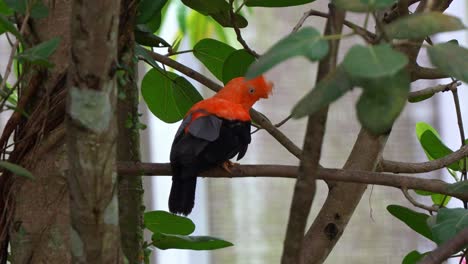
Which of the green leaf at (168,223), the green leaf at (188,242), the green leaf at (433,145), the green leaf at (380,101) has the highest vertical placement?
the green leaf at (433,145)

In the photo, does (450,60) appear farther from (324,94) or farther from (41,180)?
(41,180)

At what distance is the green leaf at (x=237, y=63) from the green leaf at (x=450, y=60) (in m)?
0.62

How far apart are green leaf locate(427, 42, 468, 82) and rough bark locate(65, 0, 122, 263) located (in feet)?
0.91

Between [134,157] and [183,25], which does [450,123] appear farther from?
[134,157]

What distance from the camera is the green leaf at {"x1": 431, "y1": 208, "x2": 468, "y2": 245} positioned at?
987 mm

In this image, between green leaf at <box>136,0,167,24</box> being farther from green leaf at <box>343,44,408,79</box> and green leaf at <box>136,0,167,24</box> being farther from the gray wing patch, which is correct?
green leaf at <box>343,44,408,79</box>

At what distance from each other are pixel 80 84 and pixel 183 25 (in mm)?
1463

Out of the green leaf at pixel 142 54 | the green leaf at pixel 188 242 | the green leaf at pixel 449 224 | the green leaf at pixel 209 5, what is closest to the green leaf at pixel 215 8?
the green leaf at pixel 209 5

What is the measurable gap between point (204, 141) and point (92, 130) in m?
0.60

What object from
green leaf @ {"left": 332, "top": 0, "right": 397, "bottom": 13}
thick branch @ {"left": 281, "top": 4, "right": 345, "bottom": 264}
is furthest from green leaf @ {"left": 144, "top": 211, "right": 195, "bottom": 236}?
green leaf @ {"left": 332, "top": 0, "right": 397, "bottom": 13}

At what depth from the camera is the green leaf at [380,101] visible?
0.62 metres

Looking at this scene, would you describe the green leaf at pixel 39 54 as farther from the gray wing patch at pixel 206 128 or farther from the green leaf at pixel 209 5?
the gray wing patch at pixel 206 128

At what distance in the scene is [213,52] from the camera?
1337mm

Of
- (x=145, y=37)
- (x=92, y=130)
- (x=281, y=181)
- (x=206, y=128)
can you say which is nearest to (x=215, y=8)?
(x=145, y=37)
